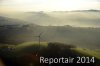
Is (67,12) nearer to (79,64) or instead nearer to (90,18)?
(90,18)

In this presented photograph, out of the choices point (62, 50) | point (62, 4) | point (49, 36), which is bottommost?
point (62, 50)

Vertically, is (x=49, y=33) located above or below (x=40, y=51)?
above

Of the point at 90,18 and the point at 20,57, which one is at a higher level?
the point at 90,18

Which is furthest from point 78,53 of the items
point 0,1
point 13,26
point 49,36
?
point 0,1

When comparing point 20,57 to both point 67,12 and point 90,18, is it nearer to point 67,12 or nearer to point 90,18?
point 67,12

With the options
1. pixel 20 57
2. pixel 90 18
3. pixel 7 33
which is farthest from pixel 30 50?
pixel 90 18

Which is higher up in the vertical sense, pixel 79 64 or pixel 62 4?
pixel 62 4
